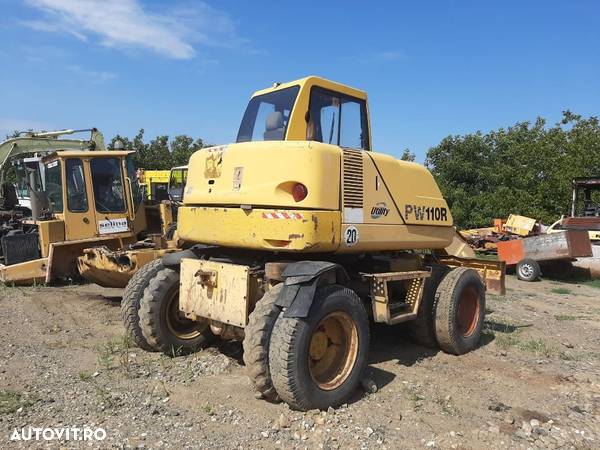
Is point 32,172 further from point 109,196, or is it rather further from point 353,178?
point 353,178

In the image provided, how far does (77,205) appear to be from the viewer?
9750 millimetres

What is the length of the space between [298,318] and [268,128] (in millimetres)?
2206

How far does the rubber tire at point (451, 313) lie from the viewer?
595cm

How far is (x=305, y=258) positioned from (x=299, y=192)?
2.79ft

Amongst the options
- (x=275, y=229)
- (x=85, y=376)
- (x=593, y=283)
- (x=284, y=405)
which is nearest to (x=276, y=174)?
(x=275, y=229)

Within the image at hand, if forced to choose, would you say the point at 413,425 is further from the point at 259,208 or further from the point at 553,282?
the point at 553,282

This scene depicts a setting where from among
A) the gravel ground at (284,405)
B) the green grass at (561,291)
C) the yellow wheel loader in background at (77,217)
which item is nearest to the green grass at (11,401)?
the gravel ground at (284,405)

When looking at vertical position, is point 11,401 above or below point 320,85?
below

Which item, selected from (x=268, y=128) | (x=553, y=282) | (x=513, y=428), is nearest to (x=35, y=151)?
(x=268, y=128)

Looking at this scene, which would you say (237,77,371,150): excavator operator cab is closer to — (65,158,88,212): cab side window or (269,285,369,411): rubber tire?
(269,285,369,411): rubber tire

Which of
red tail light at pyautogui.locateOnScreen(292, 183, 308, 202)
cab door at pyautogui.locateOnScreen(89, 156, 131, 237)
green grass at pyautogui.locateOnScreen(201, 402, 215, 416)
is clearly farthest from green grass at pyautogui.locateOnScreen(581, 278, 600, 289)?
green grass at pyautogui.locateOnScreen(201, 402, 215, 416)

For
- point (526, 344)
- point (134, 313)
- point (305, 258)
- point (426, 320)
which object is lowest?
point (526, 344)

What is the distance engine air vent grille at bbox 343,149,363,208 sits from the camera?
191 inches

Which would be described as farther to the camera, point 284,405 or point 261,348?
point 284,405
